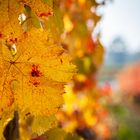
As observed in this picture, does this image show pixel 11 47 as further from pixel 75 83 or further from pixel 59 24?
pixel 75 83

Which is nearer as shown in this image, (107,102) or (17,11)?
(17,11)

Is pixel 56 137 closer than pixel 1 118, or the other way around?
pixel 1 118

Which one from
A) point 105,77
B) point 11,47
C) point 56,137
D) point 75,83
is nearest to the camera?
point 11,47

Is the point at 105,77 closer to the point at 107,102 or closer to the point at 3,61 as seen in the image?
the point at 107,102

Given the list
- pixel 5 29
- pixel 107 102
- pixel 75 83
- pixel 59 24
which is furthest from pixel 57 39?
pixel 107 102

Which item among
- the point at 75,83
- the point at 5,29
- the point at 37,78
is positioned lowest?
the point at 37,78

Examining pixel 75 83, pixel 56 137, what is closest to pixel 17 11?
pixel 56 137

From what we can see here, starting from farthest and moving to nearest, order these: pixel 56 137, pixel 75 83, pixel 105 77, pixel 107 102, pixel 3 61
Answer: pixel 105 77 → pixel 107 102 → pixel 75 83 → pixel 56 137 → pixel 3 61

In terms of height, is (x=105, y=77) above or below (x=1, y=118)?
above

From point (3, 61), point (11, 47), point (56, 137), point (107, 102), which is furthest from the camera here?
point (107, 102)
